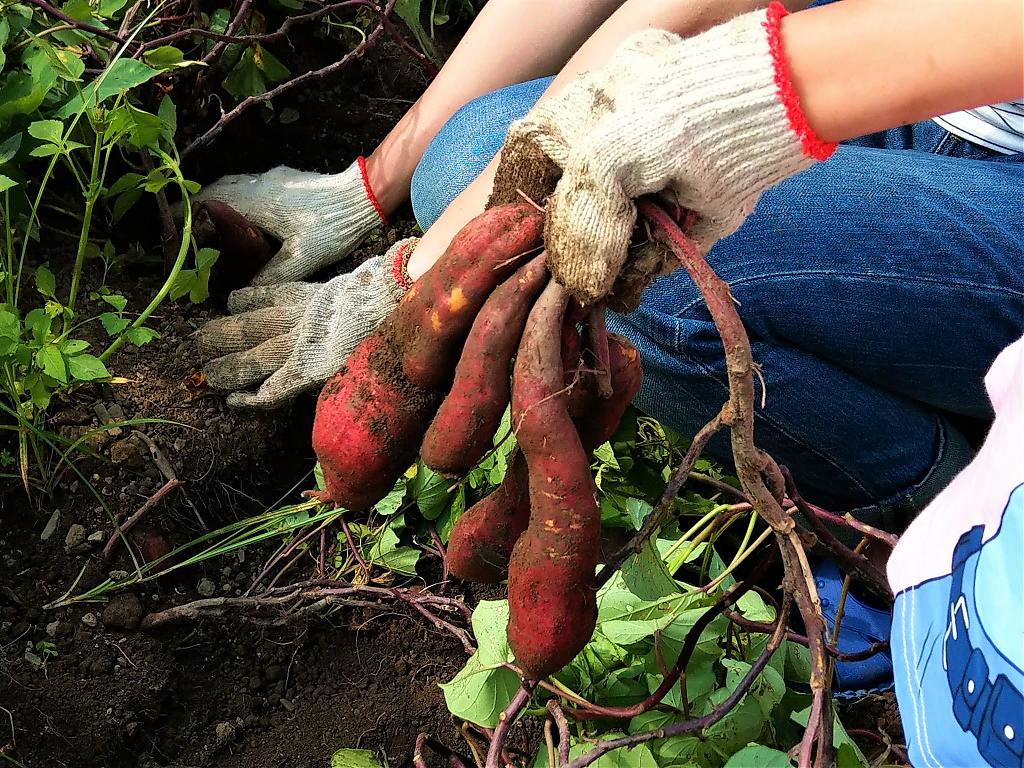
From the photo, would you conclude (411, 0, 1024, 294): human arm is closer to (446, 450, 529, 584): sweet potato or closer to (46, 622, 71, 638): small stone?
(446, 450, 529, 584): sweet potato

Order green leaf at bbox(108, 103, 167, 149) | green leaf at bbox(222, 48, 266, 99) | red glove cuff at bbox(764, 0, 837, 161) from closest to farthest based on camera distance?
red glove cuff at bbox(764, 0, 837, 161) → green leaf at bbox(108, 103, 167, 149) → green leaf at bbox(222, 48, 266, 99)

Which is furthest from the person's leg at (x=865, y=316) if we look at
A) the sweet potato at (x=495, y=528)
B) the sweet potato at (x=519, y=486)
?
the sweet potato at (x=495, y=528)

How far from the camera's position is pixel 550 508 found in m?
0.86

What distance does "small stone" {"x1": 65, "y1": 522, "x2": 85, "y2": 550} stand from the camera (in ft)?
4.78

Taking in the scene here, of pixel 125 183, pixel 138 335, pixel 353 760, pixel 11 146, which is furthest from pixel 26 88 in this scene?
pixel 353 760

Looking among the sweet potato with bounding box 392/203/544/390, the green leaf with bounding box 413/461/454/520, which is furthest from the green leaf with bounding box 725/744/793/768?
the green leaf with bounding box 413/461/454/520

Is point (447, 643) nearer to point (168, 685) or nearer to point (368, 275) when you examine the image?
point (168, 685)

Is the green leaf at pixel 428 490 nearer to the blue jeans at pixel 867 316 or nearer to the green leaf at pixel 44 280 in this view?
the blue jeans at pixel 867 316

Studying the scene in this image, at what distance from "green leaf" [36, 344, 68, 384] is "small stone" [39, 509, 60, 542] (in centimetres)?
34

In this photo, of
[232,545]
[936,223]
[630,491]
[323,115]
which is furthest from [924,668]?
[323,115]

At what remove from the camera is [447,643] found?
1.53m

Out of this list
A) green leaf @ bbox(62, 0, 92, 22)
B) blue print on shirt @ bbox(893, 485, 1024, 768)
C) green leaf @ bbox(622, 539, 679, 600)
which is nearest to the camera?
blue print on shirt @ bbox(893, 485, 1024, 768)

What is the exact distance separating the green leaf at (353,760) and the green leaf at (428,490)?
0.47 m

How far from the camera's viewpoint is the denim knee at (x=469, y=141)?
1.58 meters
